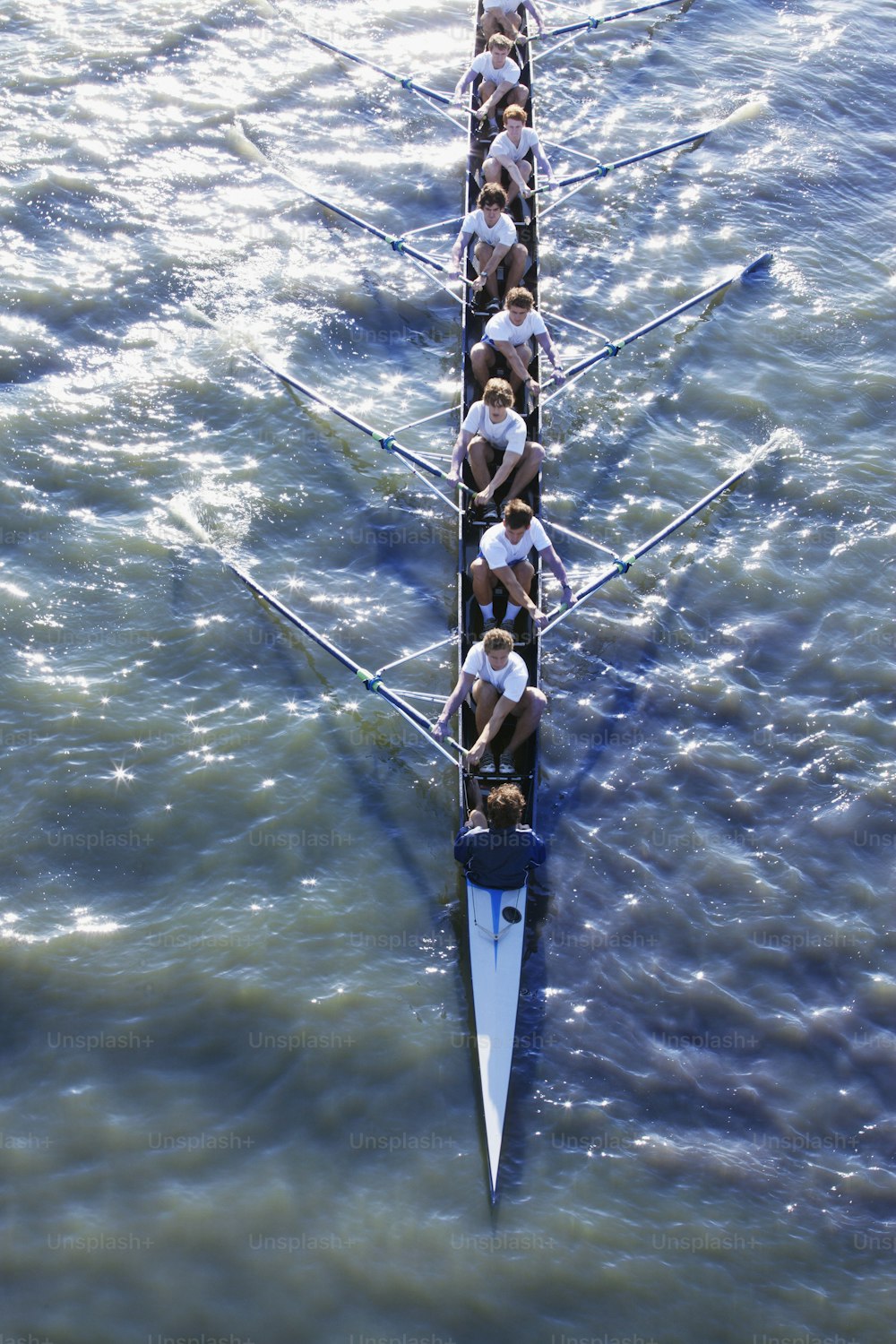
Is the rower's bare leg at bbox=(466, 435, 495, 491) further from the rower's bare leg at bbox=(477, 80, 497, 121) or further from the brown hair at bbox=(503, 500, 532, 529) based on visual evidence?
the rower's bare leg at bbox=(477, 80, 497, 121)

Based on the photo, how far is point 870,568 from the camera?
13.8 m

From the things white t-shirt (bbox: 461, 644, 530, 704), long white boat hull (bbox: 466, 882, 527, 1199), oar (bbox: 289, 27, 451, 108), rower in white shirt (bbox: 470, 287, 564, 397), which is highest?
oar (bbox: 289, 27, 451, 108)

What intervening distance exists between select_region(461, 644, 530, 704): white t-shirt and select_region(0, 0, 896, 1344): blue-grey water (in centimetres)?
131

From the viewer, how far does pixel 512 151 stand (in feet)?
54.0

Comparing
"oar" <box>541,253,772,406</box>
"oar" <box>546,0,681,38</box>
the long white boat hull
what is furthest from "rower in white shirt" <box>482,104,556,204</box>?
the long white boat hull

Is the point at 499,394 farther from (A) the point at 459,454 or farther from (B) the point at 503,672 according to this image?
(B) the point at 503,672

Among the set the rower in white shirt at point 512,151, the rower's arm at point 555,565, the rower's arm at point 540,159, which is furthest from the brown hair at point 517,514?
the rower's arm at point 540,159

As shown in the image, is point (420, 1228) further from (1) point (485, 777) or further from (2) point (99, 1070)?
(1) point (485, 777)

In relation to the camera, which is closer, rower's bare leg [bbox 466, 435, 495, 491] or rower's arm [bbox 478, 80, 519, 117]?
rower's bare leg [bbox 466, 435, 495, 491]

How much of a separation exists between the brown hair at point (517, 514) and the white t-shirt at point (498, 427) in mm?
1360

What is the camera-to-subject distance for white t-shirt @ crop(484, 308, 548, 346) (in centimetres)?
1362

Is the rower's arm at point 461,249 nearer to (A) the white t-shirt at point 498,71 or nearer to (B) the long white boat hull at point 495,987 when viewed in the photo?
(A) the white t-shirt at point 498,71

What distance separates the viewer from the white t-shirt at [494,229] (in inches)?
587

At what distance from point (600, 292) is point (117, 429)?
709 cm
